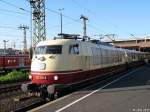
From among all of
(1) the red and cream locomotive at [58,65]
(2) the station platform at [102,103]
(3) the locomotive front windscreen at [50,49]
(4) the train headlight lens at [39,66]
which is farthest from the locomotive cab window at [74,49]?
(2) the station platform at [102,103]

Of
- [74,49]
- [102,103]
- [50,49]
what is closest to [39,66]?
[50,49]

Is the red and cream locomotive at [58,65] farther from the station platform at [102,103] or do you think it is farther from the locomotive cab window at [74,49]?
the station platform at [102,103]

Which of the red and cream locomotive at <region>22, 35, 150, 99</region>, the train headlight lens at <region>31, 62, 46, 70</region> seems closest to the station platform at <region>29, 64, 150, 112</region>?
the red and cream locomotive at <region>22, 35, 150, 99</region>

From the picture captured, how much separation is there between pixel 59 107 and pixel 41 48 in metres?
5.93

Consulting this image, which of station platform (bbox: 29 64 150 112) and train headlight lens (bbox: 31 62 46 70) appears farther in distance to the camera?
train headlight lens (bbox: 31 62 46 70)

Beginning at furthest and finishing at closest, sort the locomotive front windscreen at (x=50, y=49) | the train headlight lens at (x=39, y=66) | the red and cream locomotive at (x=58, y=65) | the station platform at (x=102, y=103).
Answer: the locomotive front windscreen at (x=50, y=49), the train headlight lens at (x=39, y=66), the red and cream locomotive at (x=58, y=65), the station platform at (x=102, y=103)

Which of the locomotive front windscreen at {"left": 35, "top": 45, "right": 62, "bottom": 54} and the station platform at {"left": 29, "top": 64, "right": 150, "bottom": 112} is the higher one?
the locomotive front windscreen at {"left": 35, "top": 45, "right": 62, "bottom": 54}

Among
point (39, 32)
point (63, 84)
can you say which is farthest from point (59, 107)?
point (39, 32)

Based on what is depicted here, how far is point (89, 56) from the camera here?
70.9 feet

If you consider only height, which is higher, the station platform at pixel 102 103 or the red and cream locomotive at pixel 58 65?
the red and cream locomotive at pixel 58 65

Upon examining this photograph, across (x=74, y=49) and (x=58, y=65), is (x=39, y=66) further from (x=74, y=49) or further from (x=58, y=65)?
(x=74, y=49)

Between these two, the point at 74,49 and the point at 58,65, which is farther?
the point at 74,49

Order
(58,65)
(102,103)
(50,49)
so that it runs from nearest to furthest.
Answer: (102,103) < (58,65) < (50,49)

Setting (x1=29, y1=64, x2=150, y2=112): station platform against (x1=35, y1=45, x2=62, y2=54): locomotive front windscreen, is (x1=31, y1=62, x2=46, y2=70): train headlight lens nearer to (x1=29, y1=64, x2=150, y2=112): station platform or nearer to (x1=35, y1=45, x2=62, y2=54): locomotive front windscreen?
(x1=35, y1=45, x2=62, y2=54): locomotive front windscreen
